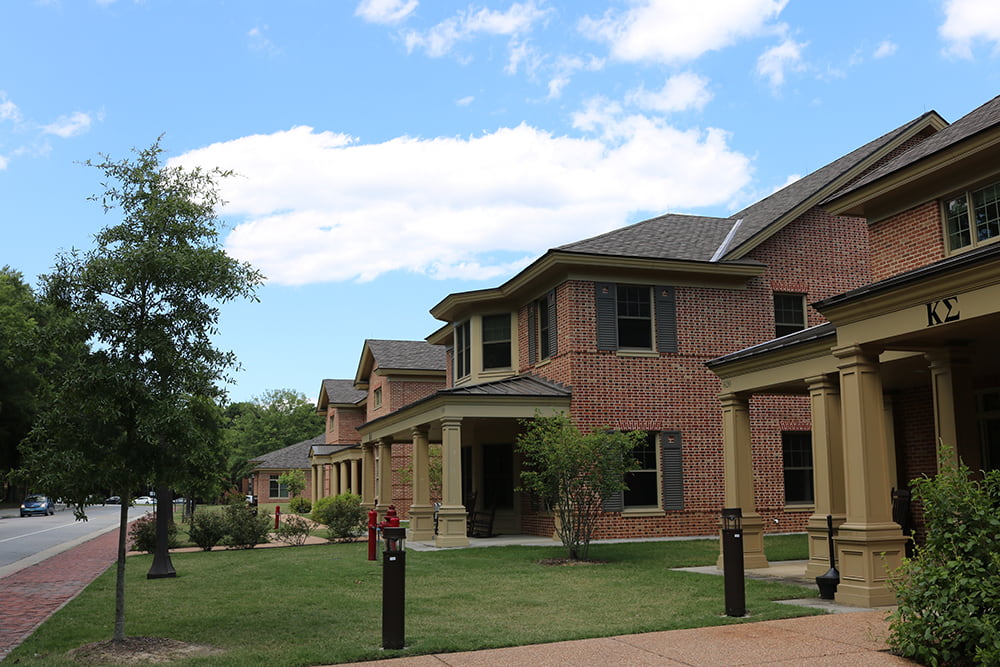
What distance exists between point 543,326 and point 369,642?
52.4 feet

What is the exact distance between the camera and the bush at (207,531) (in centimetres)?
2297

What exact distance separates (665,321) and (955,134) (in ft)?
32.5

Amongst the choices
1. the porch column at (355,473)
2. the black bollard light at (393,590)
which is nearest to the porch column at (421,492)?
the black bollard light at (393,590)

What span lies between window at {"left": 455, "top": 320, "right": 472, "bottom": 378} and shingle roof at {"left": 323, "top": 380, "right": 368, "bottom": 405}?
21031 mm

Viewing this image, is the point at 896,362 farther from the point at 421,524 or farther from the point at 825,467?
the point at 421,524

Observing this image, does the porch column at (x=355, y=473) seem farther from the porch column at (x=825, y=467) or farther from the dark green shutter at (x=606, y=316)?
the porch column at (x=825, y=467)

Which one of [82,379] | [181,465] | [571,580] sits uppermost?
[82,379]

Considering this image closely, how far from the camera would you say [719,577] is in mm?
14266

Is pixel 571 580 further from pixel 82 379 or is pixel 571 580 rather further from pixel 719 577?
pixel 82 379

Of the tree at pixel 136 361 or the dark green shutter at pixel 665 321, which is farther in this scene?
the dark green shutter at pixel 665 321

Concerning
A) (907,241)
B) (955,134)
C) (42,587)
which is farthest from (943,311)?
(42,587)

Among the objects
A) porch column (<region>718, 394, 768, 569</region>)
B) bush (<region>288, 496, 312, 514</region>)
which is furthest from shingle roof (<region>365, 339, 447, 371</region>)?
porch column (<region>718, 394, 768, 569</region>)

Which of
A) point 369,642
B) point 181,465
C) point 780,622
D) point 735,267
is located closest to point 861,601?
point 780,622

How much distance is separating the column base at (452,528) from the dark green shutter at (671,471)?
524 centimetres
